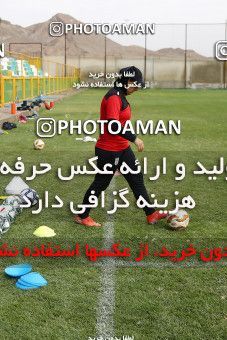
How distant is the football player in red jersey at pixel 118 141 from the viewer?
5750 mm

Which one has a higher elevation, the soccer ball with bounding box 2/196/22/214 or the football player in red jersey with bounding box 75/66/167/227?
the football player in red jersey with bounding box 75/66/167/227

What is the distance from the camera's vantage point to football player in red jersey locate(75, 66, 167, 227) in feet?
18.9

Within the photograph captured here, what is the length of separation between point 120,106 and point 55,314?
7.96 ft

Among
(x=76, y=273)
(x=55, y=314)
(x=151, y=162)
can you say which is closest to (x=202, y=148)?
(x=151, y=162)

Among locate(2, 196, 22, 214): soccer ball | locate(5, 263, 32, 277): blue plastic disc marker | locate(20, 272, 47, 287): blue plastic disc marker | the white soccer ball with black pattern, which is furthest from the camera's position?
locate(2, 196, 22, 214): soccer ball

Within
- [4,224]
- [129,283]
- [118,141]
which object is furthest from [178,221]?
[4,224]

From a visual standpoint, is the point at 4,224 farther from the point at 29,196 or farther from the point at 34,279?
the point at 34,279

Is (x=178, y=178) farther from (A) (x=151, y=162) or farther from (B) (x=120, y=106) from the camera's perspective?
(B) (x=120, y=106)

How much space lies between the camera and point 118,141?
604cm

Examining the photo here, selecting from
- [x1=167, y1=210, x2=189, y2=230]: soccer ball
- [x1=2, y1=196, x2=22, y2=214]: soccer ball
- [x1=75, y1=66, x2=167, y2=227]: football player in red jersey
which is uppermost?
[x1=75, y1=66, x2=167, y2=227]: football player in red jersey

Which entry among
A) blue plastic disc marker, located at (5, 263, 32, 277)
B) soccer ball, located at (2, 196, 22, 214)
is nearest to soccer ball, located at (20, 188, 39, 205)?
soccer ball, located at (2, 196, 22, 214)

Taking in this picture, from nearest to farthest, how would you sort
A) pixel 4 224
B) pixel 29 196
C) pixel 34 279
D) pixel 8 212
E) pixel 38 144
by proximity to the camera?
pixel 34 279
pixel 4 224
pixel 8 212
pixel 29 196
pixel 38 144

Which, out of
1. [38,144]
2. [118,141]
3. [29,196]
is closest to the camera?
[118,141]

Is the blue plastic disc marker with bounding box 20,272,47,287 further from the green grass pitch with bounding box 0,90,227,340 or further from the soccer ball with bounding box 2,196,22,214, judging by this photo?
the soccer ball with bounding box 2,196,22,214
